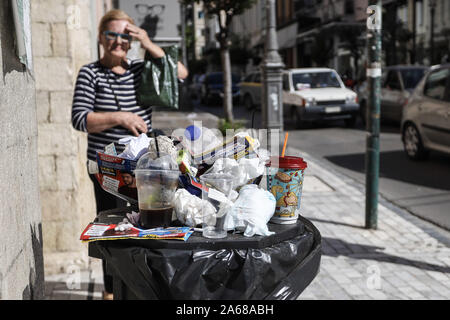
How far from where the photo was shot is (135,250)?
190cm

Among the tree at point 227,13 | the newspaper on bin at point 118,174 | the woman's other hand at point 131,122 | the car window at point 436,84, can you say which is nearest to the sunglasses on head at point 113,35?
the woman's other hand at point 131,122

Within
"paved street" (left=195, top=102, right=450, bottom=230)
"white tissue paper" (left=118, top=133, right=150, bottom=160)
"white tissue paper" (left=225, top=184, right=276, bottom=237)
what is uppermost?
"white tissue paper" (left=118, top=133, right=150, bottom=160)

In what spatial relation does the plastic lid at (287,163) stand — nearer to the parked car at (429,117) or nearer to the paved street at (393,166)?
the paved street at (393,166)

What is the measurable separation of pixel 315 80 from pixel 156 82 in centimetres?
1322

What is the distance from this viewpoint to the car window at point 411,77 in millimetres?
14133

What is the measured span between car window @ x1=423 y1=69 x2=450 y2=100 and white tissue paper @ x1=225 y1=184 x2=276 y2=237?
25.3 ft

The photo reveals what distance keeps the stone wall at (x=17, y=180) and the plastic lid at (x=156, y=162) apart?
52cm

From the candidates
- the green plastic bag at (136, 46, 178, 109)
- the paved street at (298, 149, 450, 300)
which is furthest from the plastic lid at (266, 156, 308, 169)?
the paved street at (298, 149, 450, 300)

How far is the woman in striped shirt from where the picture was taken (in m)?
3.19

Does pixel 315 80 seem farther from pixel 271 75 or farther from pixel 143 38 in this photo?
pixel 143 38

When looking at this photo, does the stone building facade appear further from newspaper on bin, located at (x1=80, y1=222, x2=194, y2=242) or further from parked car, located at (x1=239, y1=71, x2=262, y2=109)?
parked car, located at (x1=239, y1=71, x2=262, y2=109)

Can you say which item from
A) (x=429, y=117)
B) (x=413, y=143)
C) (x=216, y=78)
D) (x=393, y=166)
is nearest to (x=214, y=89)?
(x=216, y=78)

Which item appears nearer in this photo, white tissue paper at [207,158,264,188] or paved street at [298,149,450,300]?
white tissue paper at [207,158,264,188]

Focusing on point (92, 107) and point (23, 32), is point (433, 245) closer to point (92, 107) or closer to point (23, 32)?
point (92, 107)
